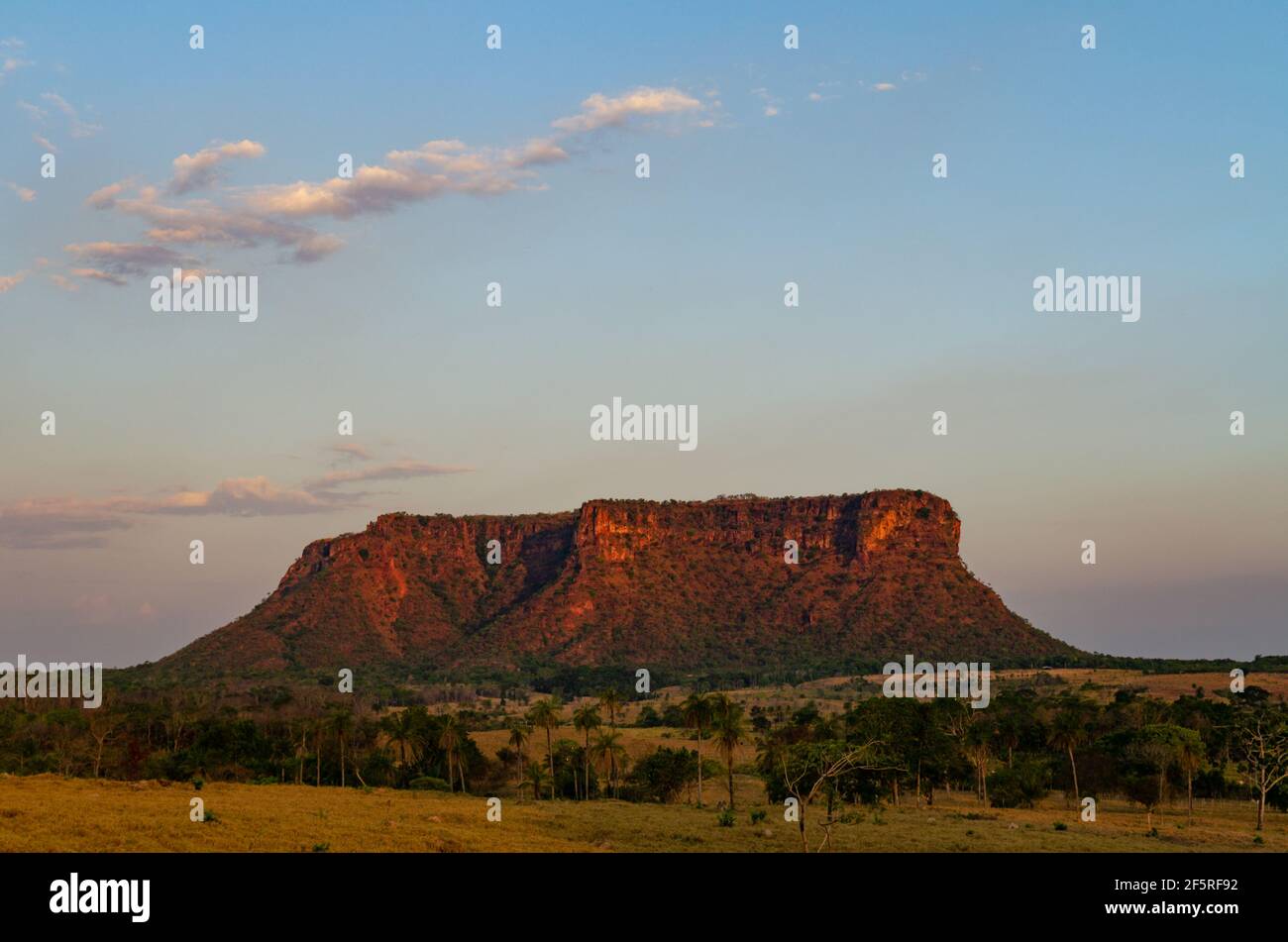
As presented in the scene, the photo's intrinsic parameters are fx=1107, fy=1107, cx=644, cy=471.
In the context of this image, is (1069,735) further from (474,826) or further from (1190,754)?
(474,826)

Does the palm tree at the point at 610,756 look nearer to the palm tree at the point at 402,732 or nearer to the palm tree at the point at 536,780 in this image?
the palm tree at the point at 536,780

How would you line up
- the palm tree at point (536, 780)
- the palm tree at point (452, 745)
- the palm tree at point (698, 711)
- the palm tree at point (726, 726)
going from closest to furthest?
the palm tree at point (726, 726)
the palm tree at point (698, 711)
the palm tree at point (536, 780)
the palm tree at point (452, 745)

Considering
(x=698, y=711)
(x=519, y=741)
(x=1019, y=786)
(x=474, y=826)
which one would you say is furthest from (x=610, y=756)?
(x=474, y=826)

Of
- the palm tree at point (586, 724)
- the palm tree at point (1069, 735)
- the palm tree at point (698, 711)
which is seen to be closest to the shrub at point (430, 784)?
the palm tree at point (586, 724)

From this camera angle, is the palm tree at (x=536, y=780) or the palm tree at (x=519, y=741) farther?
the palm tree at (x=519, y=741)
